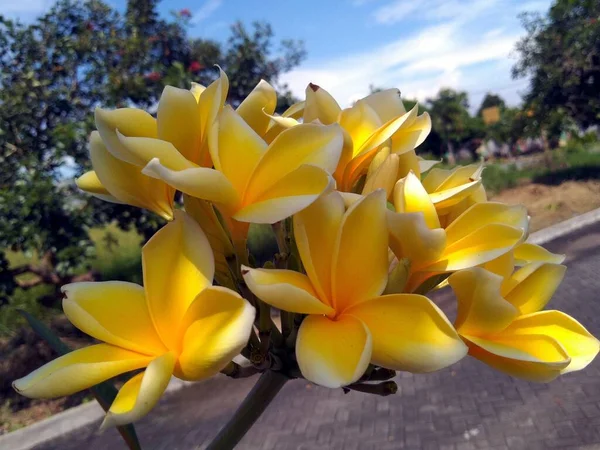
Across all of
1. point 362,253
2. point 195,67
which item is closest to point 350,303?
point 362,253

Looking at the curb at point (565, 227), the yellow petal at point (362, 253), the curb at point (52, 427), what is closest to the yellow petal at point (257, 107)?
the yellow petal at point (362, 253)

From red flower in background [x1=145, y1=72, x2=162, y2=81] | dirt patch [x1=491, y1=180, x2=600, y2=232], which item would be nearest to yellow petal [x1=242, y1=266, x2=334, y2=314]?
red flower in background [x1=145, y1=72, x2=162, y2=81]

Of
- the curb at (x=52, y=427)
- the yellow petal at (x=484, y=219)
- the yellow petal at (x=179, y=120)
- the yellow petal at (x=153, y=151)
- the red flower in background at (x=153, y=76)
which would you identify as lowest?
the curb at (x=52, y=427)

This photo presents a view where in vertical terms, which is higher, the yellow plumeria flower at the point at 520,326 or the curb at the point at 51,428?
the yellow plumeria flower at the point at 520,326

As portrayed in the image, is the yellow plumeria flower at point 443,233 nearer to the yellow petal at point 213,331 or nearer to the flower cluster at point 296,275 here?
the flower cluster at point 296,275

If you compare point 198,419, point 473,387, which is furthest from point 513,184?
point 198,419

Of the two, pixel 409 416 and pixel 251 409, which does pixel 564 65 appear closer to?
pixel 409 416

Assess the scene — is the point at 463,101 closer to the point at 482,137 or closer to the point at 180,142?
the point at 482,137
